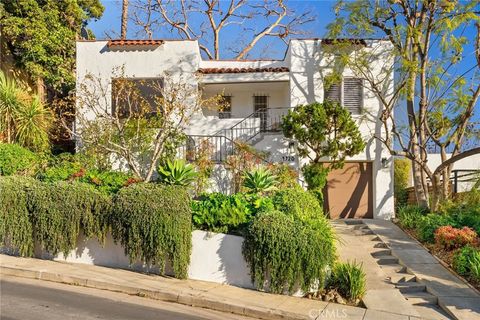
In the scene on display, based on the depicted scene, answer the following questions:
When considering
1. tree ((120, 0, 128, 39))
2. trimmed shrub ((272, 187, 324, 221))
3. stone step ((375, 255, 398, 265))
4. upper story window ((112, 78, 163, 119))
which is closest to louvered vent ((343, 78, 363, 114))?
trimmed shrub ((272, 187, 324, 221))

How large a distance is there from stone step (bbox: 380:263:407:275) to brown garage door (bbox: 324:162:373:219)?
17.8 feet

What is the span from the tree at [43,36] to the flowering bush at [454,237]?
14.2 metres

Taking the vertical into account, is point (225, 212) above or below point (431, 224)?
above

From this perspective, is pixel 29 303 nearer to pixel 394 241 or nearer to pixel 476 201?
pixel 394 241

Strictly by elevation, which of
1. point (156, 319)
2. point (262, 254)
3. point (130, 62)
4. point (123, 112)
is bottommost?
point (156, 319)

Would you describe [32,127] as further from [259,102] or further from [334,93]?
[334,93]

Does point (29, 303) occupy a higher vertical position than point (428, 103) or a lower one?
lower

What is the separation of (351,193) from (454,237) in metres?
5.35

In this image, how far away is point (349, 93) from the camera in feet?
52.0

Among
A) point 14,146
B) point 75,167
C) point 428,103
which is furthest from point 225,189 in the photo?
point 428,103

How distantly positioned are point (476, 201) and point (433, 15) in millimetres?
6129

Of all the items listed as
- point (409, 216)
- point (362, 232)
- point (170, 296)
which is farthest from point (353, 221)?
point (170, 296)

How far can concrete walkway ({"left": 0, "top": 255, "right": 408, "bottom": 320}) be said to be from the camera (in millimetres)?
7527

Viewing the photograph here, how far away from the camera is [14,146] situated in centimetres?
1367
